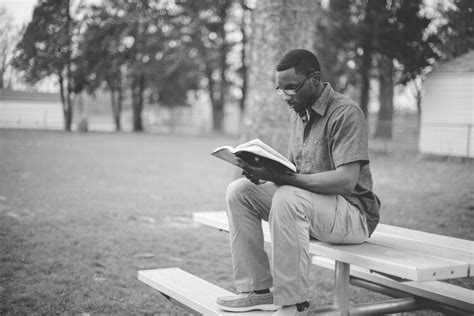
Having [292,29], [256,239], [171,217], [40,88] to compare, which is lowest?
[171,217]

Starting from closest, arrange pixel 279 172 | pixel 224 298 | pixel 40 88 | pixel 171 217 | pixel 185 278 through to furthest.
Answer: pixel 279 172 → pixel 224 298 → pixel 185 278 → pixel 40 88 → pixel 171 217

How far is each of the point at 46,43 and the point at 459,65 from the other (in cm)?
497

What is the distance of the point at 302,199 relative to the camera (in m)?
2.95

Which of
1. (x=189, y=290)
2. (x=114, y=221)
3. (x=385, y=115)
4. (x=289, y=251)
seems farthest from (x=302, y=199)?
(x=385, y=115)


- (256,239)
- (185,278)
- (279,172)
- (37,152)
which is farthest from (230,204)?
(37,152)

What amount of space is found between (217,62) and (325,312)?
29.6m

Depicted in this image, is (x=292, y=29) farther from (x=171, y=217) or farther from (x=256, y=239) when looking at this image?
(x=256, y=239)

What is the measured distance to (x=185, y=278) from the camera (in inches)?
149

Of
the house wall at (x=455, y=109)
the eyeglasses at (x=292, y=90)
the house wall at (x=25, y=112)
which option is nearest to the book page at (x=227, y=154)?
the eyeglasses at (x=292, y=90)

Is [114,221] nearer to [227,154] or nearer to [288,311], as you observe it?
[227,154]

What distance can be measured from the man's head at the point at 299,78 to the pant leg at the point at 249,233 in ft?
1.81

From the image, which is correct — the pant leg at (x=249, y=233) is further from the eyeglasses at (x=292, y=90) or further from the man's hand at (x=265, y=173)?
the eyeglasses at (x=292, y=90)

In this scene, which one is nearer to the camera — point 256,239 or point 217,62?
point 256,239

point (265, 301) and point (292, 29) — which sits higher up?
point (292, 29)
